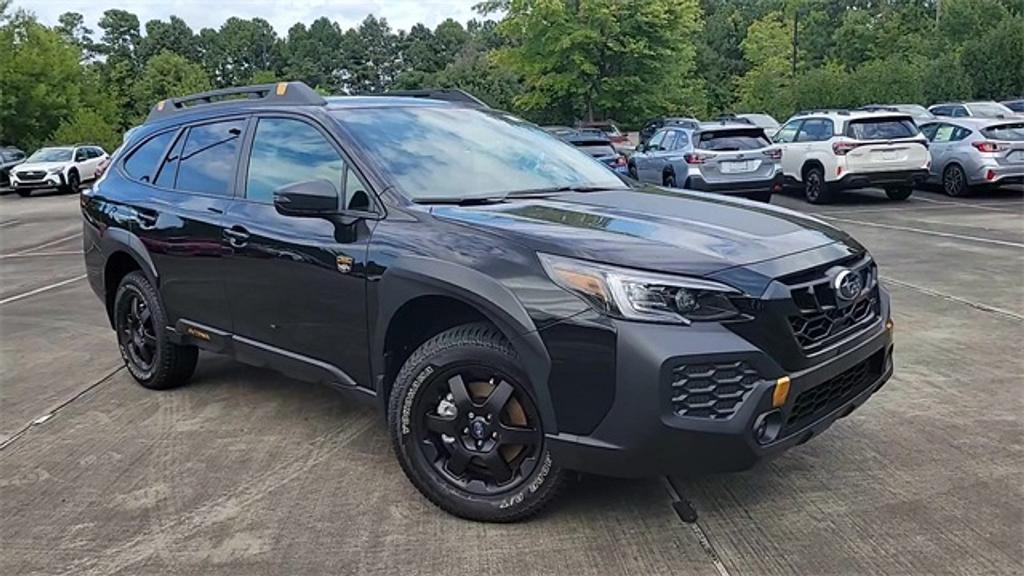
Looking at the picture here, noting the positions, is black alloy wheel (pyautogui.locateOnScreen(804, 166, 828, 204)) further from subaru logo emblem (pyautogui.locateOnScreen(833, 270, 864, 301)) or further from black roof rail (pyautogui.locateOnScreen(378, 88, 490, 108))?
subaru logo emblem (pyautogui.locateOnScreen(833, 270, 864, 301))

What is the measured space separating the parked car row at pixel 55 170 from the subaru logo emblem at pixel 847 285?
28544 mm

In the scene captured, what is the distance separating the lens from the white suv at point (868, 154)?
1548cm

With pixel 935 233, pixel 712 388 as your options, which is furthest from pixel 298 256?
pixel 935 233

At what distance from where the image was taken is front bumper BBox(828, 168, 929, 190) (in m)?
15.5

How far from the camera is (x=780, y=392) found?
3041 millimetres

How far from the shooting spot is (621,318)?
9.83 ft

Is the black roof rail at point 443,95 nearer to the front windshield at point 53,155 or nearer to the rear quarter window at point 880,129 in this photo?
the rear quarter window at point 880,129

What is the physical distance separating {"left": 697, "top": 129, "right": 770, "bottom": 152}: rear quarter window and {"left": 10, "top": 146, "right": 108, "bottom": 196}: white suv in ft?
69.5

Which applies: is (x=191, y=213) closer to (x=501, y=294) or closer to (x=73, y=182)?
(x=501, y=294)

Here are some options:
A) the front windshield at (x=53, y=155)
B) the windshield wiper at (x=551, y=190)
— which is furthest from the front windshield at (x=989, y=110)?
the front windshield at (x=53, y=155)

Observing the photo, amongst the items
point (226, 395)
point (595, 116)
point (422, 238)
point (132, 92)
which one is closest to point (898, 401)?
point (422, 238)

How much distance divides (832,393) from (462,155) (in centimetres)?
197

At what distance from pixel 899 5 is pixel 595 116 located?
125 feet

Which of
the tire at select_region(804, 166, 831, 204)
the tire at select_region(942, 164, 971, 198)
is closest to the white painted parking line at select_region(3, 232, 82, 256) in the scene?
the tire at select_region(804, 166, 831, 204)
